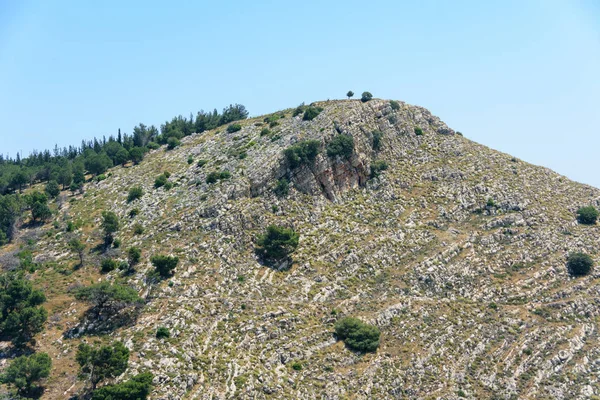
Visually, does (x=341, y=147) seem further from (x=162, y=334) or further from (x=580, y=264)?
(x=162, y=334)

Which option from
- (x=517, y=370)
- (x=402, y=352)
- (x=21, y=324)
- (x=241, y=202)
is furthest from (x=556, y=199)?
(x=21, y=324)

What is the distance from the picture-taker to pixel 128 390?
49531mm

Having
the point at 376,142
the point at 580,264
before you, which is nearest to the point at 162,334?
the point at 376,142

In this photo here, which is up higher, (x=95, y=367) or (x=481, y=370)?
(x=95, y=367)

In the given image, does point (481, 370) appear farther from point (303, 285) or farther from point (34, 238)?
point (34, 238)

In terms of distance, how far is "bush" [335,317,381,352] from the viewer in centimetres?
6281

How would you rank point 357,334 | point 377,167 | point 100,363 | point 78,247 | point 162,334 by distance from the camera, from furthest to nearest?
1. point 377,167
2. point 78,247
3. point 357,334
4. point 162,334
5. point 100,363

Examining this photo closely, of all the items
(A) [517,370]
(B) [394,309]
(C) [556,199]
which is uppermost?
(C) [556,199]

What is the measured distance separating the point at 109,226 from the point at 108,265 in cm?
938

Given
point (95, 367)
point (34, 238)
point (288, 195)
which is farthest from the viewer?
point (288, 195)

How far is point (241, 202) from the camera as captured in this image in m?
84.0

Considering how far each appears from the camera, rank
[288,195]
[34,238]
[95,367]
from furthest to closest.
A: 1. [288,195]
2. [34,238]
3. [95,367]

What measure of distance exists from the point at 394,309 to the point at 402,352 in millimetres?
7428

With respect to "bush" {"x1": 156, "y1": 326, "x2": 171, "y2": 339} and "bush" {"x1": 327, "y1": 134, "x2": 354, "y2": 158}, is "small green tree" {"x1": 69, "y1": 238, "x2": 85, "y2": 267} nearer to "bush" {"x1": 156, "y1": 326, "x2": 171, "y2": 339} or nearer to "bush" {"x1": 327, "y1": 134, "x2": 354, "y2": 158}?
"bush" {"x1": 156, "y1": 326, "x2": 171, "y2": 339}
